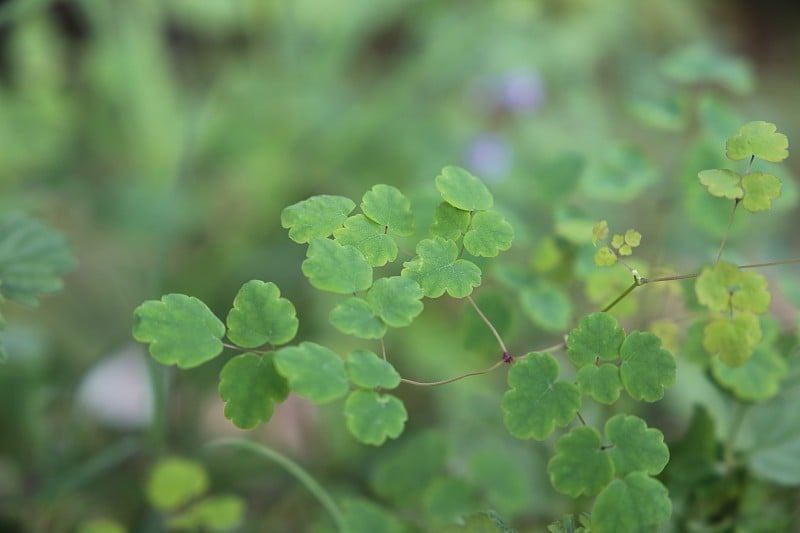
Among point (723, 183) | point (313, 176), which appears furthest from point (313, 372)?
point (313, 176)

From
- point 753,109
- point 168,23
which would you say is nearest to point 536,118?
point 753,109

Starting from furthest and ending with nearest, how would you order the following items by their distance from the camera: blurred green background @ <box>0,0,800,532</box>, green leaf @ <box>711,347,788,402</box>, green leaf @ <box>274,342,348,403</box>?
blurred green background @ <box>0,0,800,532</box> → green leaf @ <box>711,347,788,402</box> → green leaf @ <box>274,342,348,403</box>

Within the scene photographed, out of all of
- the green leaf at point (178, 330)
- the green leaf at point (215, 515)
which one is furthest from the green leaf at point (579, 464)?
the green leaf at point (215, 515)

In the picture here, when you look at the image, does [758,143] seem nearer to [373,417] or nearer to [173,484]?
[373,417]

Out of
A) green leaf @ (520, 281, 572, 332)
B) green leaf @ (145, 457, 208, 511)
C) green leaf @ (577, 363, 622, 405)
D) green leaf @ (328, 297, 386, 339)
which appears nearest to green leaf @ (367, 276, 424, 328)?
green leaf @ (328, 297, 386, 339)

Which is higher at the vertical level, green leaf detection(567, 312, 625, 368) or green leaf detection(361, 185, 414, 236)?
green leaf detection(361, 185, 414, 236)

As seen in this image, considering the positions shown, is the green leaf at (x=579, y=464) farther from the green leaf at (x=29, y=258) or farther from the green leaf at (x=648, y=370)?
the green leaf at (x=29, y=258)

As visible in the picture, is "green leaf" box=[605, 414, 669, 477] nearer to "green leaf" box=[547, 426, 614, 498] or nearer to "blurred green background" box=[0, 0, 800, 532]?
"green leaf" box=[547, 426, 614, 498]
